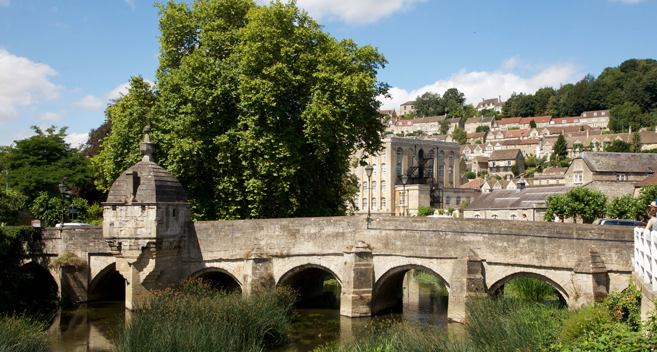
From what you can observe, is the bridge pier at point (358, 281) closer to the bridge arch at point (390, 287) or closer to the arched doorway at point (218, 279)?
the bridge arch at point (390, 287)

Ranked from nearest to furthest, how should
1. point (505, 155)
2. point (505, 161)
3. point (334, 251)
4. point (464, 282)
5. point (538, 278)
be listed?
point (538, 278), point (464, 282), point (334, 251), point (505, 161), point (505, 155)

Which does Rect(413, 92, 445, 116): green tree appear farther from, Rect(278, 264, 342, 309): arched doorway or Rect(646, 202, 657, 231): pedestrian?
Rect(646, 202, 657, 231): pedestrian

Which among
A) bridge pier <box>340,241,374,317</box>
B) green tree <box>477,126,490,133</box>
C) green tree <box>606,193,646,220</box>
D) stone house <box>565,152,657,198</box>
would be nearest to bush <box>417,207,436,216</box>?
stone house <box>565,152,657,198</box>

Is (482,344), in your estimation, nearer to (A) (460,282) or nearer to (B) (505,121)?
(A) (460,282)

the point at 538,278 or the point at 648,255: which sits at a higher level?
the point at 648,255

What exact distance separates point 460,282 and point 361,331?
361 centimetres

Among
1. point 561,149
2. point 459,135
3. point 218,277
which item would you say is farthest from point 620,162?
point 459,135

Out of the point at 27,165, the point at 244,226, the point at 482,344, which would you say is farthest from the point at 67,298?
the point at 482,344

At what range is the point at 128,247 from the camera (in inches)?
803

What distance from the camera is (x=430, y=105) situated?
562 feet

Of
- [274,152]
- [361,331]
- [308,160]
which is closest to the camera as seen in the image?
[361,331]

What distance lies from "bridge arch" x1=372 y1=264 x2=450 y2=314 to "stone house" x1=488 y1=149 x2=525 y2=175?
299 ft

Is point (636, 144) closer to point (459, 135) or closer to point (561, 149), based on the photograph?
point (561, 149)

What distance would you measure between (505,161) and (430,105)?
6578 cm
